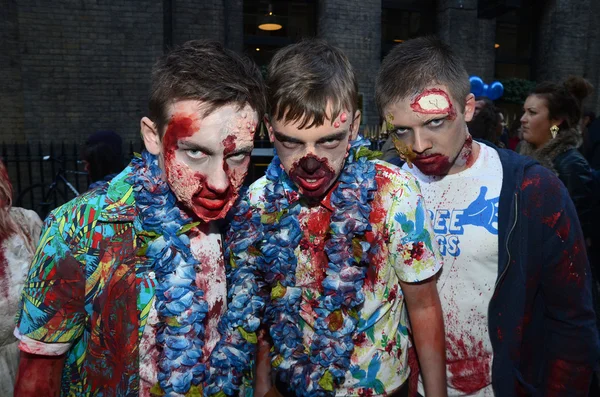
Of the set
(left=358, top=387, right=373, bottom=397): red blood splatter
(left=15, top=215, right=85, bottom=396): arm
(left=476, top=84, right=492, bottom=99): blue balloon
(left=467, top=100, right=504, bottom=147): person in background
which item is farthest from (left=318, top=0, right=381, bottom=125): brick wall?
(left=15, top=215, right=85, bottom=396): arm

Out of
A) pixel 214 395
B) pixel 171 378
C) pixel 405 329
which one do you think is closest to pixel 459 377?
pixel 405 329

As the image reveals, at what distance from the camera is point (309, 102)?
5.44 feet

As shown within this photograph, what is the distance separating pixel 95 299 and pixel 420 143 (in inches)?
52.0

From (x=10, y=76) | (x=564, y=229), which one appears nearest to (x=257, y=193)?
(x=564, y=229)

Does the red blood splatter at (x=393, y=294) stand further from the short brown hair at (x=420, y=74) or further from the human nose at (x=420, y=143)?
the short brown hair at (x=420, y=74)

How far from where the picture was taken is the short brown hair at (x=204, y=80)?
4.84ft

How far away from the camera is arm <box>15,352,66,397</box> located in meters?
1.35

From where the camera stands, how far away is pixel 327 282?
1.77 meters

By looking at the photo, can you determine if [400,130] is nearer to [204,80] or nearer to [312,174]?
[312,174]

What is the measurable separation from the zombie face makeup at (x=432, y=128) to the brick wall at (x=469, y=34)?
32.5ft

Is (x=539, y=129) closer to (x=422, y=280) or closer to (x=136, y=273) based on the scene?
(x=422, y=280)

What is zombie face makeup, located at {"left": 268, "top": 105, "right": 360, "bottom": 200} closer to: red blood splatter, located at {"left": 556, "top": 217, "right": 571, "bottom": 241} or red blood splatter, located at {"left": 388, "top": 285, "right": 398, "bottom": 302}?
red blood splatter, located at {"left": 388, "top": 285, "right": 398, "bottom": 302}

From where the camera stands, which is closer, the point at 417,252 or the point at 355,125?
the point at 417,252

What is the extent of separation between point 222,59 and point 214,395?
121cm
